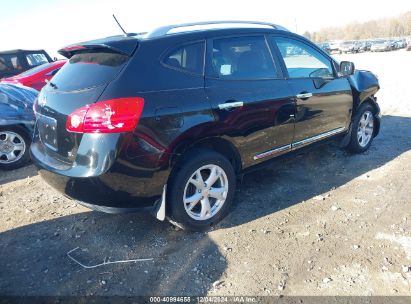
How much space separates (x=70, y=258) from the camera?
308cm

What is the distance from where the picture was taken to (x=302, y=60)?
427cm

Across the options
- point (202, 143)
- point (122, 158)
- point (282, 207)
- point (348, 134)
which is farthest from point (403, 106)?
point (122, 158)

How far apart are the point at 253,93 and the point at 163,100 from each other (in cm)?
102

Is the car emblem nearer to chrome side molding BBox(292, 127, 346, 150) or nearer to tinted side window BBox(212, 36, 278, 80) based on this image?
tinted side window BBox(212, 36, 278, 80)

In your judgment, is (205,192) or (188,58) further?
(205,192)

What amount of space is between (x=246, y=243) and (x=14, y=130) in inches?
160

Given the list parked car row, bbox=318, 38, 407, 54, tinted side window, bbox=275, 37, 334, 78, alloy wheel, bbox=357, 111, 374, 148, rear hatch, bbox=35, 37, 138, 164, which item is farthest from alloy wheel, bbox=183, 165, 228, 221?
parked car row, bbox=318, 38, 407, 54

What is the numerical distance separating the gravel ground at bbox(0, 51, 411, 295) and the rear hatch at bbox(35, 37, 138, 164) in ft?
3.04

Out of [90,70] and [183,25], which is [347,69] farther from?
[90,70]

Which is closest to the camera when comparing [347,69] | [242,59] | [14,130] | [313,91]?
[242,59]

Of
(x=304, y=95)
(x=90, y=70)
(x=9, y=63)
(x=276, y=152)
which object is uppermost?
(x=90, y=70)

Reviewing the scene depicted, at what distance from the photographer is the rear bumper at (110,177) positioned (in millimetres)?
2660

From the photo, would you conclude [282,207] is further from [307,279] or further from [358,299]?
[358,299]

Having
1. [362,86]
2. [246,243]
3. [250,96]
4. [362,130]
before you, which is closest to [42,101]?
[250,96]
